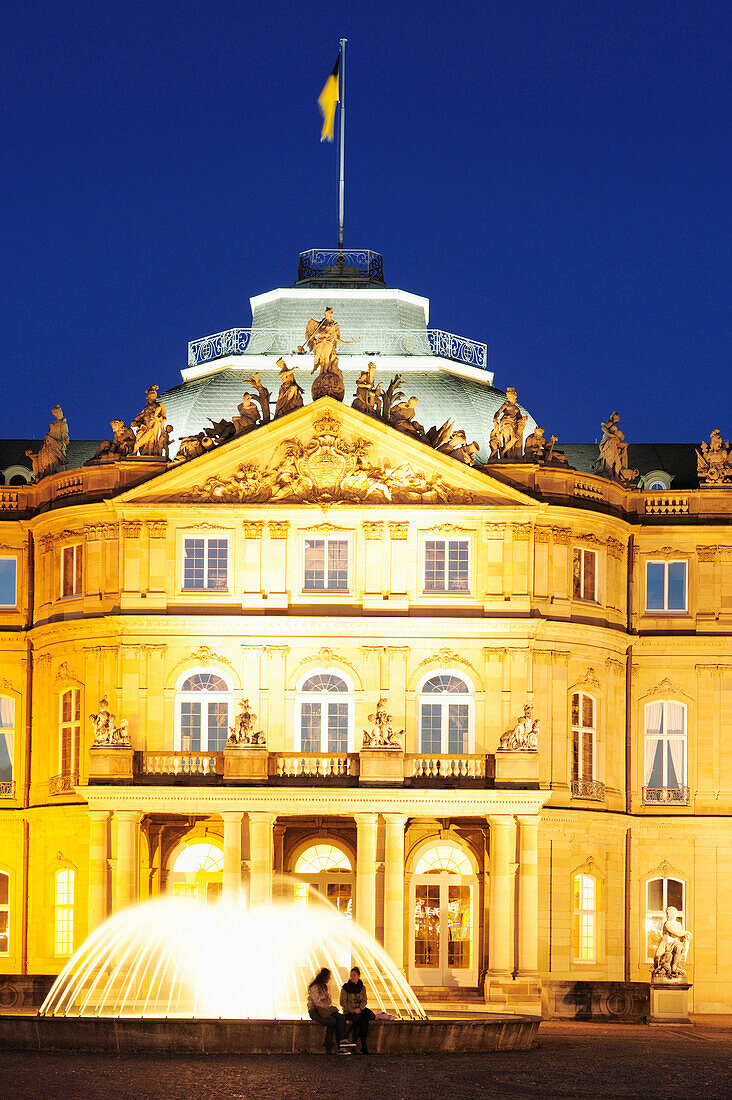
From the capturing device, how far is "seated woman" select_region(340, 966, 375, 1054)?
42031 mm

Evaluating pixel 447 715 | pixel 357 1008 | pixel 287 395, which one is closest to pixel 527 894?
pixel 447 715

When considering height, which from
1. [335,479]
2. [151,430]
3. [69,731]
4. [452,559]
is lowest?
[69,731]

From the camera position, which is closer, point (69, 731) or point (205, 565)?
point (205, 565)

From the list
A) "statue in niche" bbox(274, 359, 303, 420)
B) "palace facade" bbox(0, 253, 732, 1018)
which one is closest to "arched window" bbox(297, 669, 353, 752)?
"palace facade" bbox(0, 253, 732, 1018)

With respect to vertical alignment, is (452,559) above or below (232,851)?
above

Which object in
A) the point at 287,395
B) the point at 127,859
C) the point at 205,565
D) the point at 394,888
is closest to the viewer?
the point at 394,888

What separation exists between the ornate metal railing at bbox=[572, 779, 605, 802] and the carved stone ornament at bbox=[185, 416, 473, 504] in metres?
8.97

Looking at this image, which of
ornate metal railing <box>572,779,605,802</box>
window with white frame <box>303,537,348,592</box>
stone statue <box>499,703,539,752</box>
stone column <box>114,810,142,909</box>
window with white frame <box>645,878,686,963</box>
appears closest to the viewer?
stone column <box>114,810,142,909</box>

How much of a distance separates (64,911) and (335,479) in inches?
589

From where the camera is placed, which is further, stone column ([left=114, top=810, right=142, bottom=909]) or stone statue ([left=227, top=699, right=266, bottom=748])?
stone statue ([left=227, top=699, right=266, bottom=748])

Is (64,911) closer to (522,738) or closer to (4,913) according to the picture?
(4,913)

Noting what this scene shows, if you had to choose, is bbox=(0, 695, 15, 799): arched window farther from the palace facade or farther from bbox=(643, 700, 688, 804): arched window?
bbox=(643, 700, 688, 804): arched window

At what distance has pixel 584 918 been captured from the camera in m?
65.3

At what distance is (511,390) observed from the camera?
215ft
